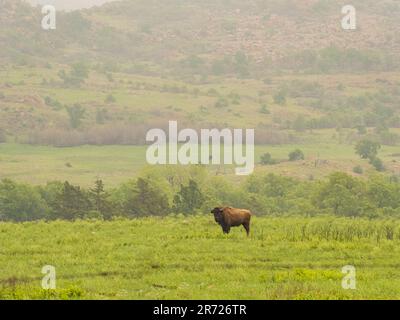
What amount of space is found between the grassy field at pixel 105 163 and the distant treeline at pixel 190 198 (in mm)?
37777

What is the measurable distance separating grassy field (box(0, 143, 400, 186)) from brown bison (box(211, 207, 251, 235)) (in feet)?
356

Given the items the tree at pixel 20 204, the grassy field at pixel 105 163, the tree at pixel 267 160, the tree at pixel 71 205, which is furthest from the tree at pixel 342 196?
the tree at pixel 267 160

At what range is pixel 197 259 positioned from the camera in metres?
25.1

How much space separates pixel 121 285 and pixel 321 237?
11065mm

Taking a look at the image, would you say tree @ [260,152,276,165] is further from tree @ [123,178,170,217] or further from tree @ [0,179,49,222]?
tree @ [123,178,170,217]

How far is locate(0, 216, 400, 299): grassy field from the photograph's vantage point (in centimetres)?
2011

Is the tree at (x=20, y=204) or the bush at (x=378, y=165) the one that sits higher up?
the bush at (x=378, y=165)

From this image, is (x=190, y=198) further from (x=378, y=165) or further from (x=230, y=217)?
(x=378, y=165)

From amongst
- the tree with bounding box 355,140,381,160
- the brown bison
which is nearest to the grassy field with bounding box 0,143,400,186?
the tree with bounding box 355,140,381,160

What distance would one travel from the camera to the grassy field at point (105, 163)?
148m

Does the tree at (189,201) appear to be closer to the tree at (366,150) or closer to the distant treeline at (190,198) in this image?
the distant treeline at (190,198)

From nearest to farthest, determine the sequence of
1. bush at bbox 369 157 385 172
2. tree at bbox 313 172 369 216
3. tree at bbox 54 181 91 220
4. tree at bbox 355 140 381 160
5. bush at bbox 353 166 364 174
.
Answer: tree at bbox 54 181 91 220 < tree at bbox 313 172 369 216 < bush at bbox 353 166 364 174 < bush at bbox 369 157 385 172 < tree at bbox 355 140 381 160
